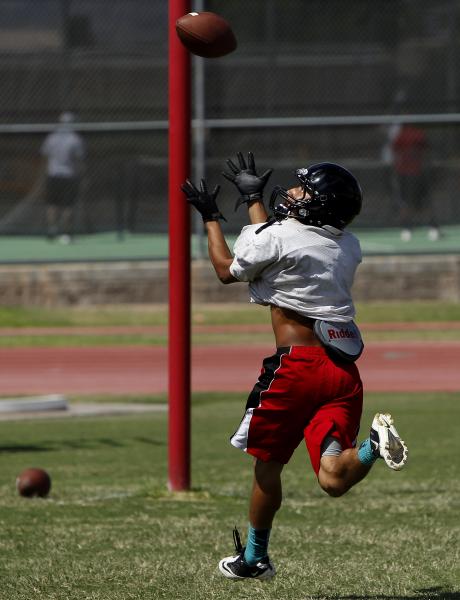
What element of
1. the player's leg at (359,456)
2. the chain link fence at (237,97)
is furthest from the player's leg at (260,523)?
Result: the chain link fence at (237,97)

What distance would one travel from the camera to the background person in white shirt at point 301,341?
6.46m

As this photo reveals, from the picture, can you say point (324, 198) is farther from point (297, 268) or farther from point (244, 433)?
point (244, 433)

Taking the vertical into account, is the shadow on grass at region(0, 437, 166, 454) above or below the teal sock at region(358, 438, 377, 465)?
below

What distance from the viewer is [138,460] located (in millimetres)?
11172

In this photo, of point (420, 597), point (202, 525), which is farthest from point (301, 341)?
point (202, 525)

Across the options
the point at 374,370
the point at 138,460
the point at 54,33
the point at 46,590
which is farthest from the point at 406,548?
the point at 54,33

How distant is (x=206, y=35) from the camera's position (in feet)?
27.4

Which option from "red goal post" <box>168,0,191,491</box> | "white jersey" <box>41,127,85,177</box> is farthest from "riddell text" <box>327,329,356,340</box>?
"white jersey" <box>41,127,85,177</box>

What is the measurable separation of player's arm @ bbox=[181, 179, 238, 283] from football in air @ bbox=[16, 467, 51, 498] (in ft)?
9.13

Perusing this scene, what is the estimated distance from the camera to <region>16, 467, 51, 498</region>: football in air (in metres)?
9.24

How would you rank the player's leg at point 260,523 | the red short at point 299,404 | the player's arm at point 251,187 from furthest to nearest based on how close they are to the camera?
1. the player's arm at point 251,187
2. the player's leg at point 260,523
3. the red short at point 299,404

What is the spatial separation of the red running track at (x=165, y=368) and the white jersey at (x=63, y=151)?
186 inches

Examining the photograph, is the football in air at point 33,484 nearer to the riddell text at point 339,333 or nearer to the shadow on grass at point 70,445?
the shadow on grass at point 70,445

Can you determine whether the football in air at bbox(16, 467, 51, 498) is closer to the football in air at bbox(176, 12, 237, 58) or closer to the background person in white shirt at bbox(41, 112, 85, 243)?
the football in air at bbox(176, 12, 237, 58)
